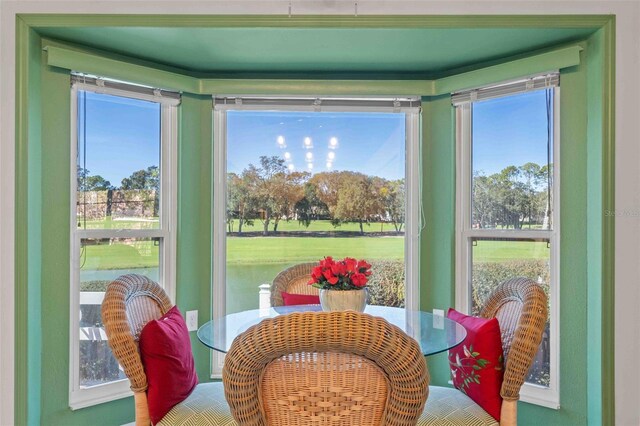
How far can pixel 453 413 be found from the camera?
1.86m

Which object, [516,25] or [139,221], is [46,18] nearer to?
[139,221]

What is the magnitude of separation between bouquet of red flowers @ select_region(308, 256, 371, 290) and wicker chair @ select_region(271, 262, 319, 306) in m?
0.77

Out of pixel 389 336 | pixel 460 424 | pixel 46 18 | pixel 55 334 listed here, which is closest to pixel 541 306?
pixel 460 424

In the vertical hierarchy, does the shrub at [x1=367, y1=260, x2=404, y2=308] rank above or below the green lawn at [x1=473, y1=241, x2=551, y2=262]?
below

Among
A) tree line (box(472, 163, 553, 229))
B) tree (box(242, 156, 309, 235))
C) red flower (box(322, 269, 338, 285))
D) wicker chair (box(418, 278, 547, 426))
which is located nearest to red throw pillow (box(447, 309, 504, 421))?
wicker chair (box(418, 278, 547, 426))

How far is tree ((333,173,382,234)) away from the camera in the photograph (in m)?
3.09

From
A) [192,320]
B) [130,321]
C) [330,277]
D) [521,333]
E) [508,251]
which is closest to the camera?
[521,333]

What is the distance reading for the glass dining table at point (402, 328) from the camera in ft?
5.91

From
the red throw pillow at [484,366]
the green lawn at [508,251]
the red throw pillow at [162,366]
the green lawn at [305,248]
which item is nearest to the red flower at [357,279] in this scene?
the red throw pillow at [484,366]

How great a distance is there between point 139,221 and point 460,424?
82.6 inches

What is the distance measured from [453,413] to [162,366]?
1.20m

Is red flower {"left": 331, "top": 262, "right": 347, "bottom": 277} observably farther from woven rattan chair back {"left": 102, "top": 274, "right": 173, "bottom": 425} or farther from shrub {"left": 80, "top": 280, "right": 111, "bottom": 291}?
shrub {"left": 80, "top": 280, "right": 111, "bottom": 291}

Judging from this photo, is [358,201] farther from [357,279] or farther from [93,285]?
[93,285]

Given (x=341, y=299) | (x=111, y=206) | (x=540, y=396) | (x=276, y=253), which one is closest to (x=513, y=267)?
(x=540, y=396)
